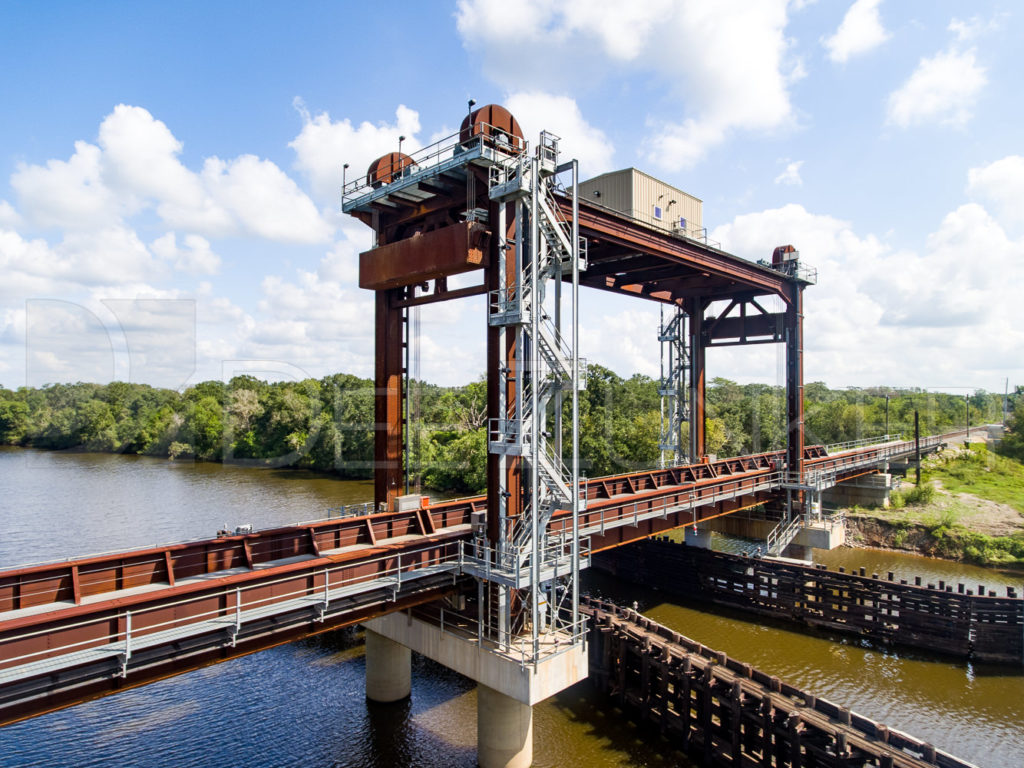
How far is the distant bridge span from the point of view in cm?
849

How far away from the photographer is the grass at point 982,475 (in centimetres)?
4512

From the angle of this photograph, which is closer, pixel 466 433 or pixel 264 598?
pixel 264 598

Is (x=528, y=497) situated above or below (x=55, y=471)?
above

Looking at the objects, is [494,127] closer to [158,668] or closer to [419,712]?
[158,668]

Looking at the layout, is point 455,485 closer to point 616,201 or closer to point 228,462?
point 228,462

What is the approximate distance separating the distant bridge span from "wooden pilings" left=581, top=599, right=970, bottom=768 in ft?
12.6

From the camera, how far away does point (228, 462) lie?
246 ft

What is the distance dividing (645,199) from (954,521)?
112ft

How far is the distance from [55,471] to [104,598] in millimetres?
67292

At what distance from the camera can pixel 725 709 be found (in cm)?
1511

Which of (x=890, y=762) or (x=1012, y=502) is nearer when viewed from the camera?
(x=890, y=762)

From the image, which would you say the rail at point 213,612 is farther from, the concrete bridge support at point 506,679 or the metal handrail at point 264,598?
the concrete bridge support at point 506,679

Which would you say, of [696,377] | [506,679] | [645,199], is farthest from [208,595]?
[696,377]

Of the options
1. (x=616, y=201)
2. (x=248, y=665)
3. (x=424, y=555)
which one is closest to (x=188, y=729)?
A: (x=248, y=665)
